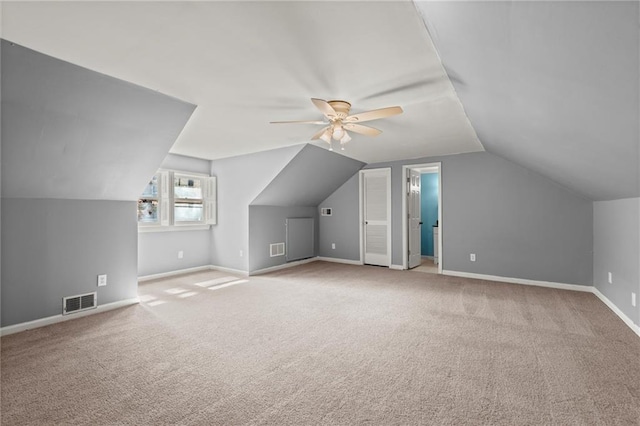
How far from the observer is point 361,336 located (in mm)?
2938

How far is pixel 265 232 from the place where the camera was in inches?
241

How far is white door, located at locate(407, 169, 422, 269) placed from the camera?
645 centimetres

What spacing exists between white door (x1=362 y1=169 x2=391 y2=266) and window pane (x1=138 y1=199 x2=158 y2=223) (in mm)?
4266

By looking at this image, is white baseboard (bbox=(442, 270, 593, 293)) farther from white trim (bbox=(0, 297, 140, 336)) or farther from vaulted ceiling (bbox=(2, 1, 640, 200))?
white trim (bbox=(0, 297, 140, 336))

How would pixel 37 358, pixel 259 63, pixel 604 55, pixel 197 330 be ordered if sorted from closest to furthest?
pixel 604 55 → pixel 259 63 → pixel 37 358 → pixel 197 330

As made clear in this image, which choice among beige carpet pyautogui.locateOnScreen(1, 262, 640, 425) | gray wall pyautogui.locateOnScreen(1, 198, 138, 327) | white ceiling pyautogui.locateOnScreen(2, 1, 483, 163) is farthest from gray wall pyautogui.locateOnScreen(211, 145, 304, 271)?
gray wall pyautogui.locateOnScreen(1, 198, 138, 327)

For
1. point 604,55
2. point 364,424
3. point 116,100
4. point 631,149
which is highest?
point 116,100

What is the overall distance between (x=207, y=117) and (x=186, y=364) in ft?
8.93

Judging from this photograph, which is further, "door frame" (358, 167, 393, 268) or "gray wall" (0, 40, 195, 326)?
"door frame" (358, 167, 393, 268)

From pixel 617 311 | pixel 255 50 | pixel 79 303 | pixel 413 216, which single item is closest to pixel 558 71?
pixel 255 50

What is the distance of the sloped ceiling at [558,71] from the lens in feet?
3.84

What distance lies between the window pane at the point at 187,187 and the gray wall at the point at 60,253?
188 cm

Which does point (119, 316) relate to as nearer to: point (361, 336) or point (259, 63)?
point (361, 336)

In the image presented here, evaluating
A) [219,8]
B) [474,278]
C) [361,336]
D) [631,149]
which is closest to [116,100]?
[219,8]
